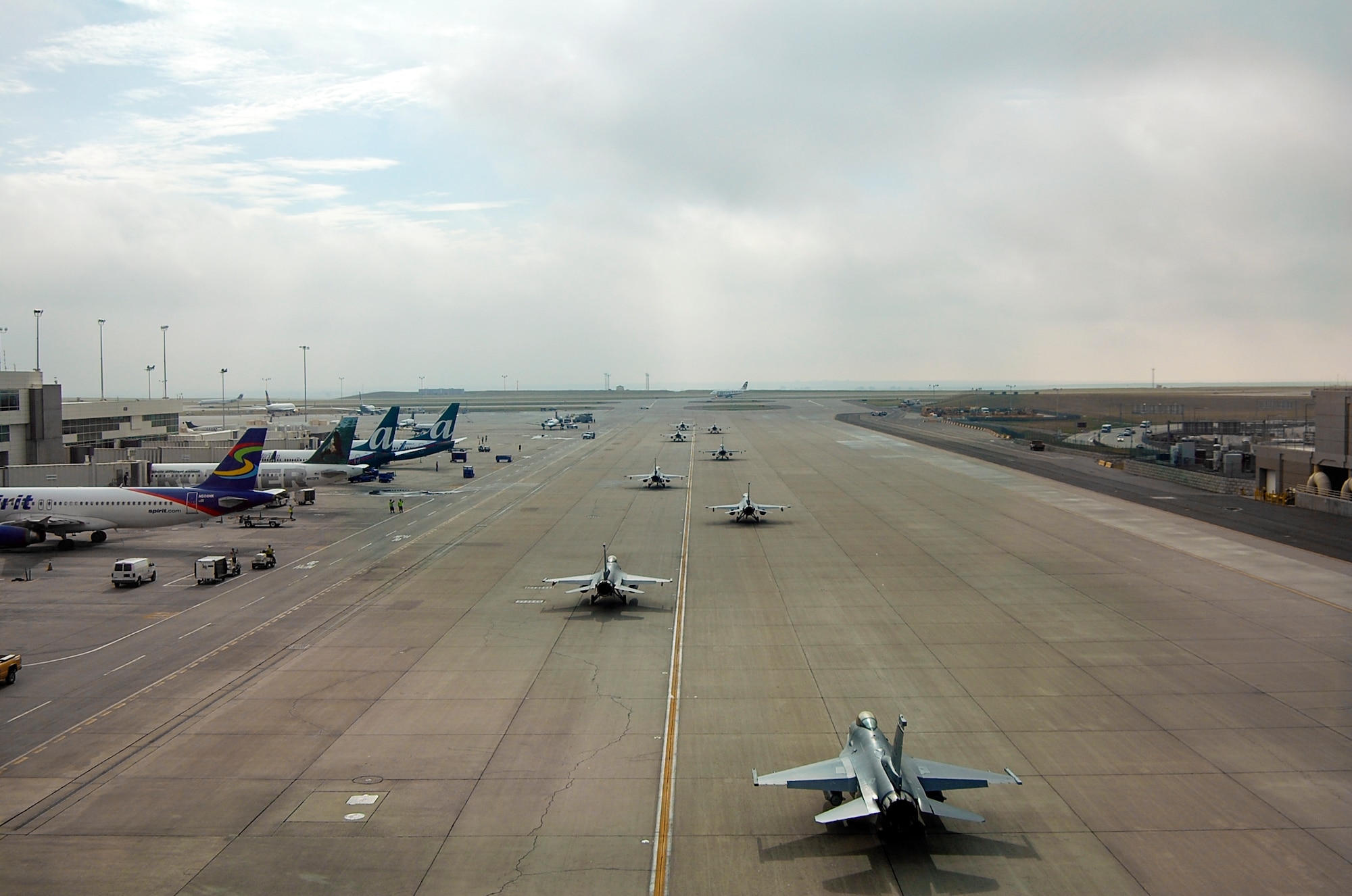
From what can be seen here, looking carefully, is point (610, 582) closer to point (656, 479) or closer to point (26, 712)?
point (26, 712)

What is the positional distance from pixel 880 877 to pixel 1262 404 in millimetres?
212057

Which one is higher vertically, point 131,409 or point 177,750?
point 131,409

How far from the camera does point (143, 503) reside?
59562 mm

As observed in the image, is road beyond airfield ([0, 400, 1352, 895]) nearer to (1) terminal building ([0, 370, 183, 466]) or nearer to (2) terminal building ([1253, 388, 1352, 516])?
(2) terminal building ([1253, 388, 1352, 516])

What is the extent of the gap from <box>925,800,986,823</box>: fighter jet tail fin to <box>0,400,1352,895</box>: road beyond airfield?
110cm

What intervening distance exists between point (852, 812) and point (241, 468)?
173ft

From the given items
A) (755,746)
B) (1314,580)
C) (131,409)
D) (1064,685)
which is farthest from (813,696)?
(131,409)

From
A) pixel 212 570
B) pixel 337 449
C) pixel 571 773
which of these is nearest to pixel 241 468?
pixel 212 570

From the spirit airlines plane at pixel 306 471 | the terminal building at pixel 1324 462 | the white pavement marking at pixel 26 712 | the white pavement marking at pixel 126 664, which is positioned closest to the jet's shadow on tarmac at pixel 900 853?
the white pavement marking at pixel 26 712

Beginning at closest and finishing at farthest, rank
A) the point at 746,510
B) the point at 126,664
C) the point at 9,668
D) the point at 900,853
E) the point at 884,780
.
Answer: the point at 884,780 < the point at 900,853 < the point at 9,668 < the point at 126,664 < the point at 746,510

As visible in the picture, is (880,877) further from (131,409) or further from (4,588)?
(131,409)

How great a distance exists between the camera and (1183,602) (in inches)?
1646

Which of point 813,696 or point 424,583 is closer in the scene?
point 813,696

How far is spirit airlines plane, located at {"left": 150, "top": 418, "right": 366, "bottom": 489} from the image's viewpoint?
7800 cm
